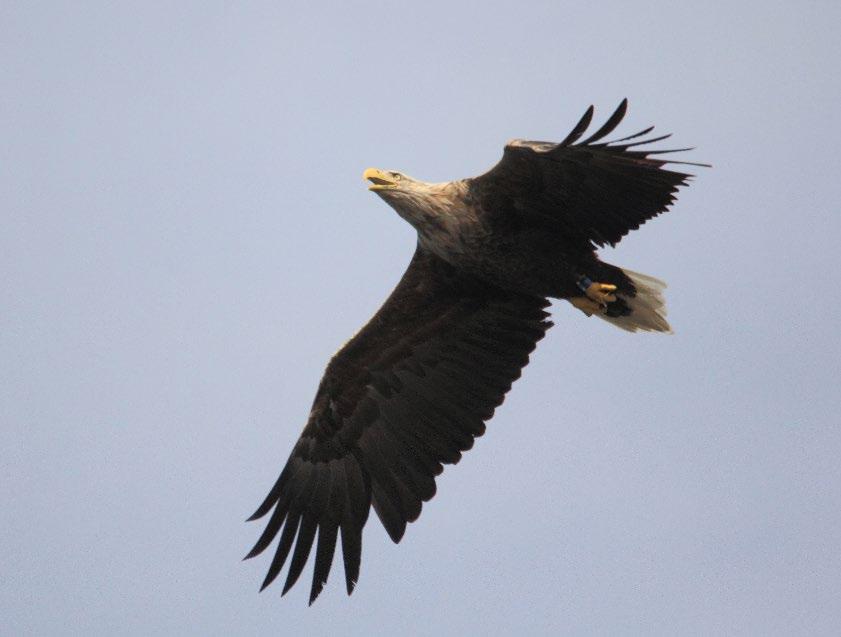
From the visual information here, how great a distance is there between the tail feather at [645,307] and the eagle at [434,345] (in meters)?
0.01

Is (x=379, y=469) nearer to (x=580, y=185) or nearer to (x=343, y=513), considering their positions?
(x=343, y=513)

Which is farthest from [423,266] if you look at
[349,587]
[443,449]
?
[349,587]

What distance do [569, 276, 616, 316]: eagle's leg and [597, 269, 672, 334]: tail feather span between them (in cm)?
23

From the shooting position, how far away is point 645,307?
11.9m

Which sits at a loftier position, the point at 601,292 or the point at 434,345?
the point at 601,292

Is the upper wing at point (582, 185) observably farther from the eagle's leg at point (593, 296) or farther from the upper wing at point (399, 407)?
the upper wing at point (399, 407)

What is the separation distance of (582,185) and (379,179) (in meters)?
1.61

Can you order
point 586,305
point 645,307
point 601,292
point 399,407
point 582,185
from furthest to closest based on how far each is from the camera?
1. point 399,407
2. point 645,307
3. point 586,305
4. point 601,292
5. point 582,185

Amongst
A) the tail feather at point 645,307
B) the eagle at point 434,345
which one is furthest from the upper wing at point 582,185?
the tail feather at point 645,307

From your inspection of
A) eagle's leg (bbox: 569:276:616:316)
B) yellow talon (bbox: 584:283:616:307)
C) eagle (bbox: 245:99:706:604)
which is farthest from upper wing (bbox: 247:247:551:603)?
yellow talon (bbox: 584:283:616:307)

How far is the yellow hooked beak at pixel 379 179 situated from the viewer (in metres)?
11.5

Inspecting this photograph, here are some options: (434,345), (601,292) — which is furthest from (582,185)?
(434,345)

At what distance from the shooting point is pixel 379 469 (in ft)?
39.8

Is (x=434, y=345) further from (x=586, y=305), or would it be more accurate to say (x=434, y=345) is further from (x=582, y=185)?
(x=582, y=185)
